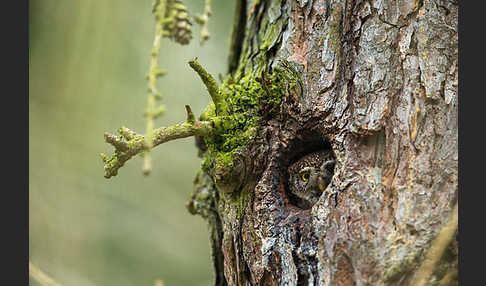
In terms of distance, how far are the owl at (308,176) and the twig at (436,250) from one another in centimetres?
43

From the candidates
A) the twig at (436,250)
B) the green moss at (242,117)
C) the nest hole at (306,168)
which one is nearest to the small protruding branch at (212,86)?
the green moss at (242,117)

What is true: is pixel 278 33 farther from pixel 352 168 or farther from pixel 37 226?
pixel 37 226

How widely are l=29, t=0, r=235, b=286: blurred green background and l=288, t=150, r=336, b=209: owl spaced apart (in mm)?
673

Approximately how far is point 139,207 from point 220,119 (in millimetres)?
1305

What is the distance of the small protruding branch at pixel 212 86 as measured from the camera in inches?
51.8

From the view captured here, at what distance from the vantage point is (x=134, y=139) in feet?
4.23

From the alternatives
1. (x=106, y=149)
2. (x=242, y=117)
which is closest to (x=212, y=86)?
(x=242, y=117)

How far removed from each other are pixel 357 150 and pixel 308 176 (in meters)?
0.30

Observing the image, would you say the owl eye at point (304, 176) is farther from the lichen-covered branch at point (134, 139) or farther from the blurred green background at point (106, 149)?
the blurred green background at point (106, 149)

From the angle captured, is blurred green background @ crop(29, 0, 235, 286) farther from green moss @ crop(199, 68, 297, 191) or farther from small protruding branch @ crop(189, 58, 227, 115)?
green moss @ crop(199, 68, 297, 191)

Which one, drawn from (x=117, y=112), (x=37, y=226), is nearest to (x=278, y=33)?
(x=117, y=112)

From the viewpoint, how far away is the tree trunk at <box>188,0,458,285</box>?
3.72 ft

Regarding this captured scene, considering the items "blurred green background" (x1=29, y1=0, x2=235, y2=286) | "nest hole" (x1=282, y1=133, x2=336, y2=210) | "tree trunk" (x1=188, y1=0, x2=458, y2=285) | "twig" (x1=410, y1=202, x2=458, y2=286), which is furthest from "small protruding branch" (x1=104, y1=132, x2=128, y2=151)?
"twig" (x1=410, y1=202, x2=458, y2=286)

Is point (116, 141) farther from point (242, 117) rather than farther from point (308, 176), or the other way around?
point (308, 176)
